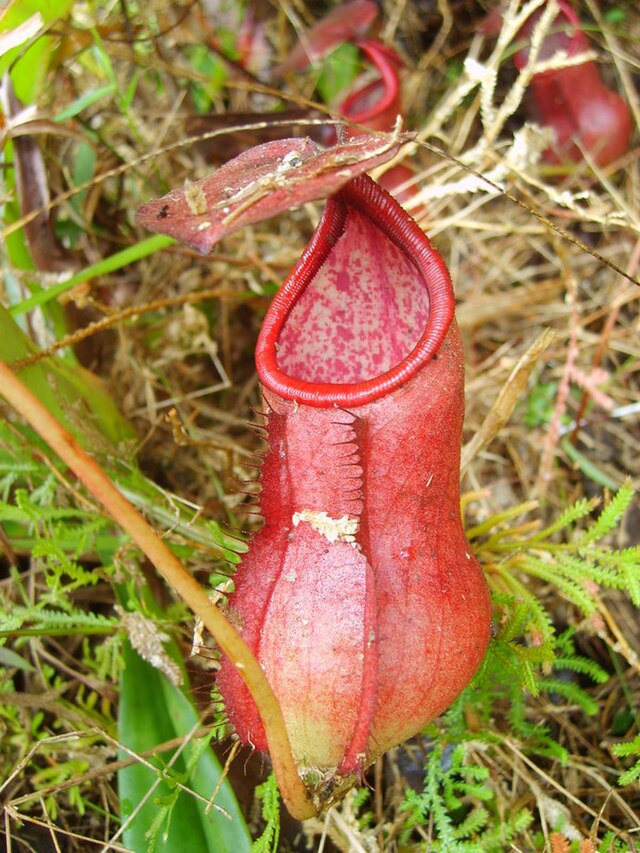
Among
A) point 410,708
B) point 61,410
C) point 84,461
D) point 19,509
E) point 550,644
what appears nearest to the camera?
point 84,461

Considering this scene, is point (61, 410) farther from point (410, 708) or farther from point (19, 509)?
point (410, 708)

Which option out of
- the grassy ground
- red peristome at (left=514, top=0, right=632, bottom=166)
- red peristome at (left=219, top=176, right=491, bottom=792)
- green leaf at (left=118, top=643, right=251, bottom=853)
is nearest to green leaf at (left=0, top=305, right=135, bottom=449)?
the grassy ground

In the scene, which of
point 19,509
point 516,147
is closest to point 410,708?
point 19,509

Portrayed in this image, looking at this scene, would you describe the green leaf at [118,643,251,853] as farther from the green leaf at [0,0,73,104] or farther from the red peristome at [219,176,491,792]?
the green leaf at [0,0,73,104]

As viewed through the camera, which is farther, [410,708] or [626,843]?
[626,843]

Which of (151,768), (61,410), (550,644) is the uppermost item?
(61,410)

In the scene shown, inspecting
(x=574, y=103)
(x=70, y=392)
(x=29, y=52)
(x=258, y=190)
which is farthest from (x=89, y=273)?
(x=574, y=103)

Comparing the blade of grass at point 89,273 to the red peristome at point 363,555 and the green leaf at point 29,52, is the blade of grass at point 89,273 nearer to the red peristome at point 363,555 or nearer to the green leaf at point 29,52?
the green leaf at point 29,52

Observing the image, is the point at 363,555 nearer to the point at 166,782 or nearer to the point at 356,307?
the point at 356,307
